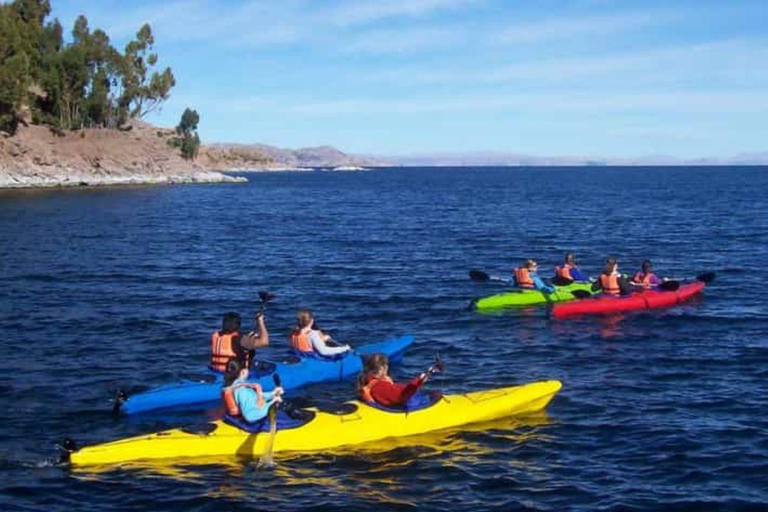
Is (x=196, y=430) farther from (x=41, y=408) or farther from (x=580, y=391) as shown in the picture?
(x=580, y=391)

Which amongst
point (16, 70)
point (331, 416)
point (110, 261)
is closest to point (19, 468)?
point (331, 416)

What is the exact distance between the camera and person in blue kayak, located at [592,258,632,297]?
23438 millimetres

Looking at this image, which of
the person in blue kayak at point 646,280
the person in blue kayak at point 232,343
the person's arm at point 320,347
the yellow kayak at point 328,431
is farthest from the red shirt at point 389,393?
the person in blue kayak at point 646,280

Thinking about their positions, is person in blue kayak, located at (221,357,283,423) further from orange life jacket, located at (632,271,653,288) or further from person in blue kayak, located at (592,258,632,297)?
orange life jacket, located at (632,271,653,288)

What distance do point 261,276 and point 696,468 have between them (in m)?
20.9

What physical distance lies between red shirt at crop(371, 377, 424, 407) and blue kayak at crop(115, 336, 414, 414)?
2873mm

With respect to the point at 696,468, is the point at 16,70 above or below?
above

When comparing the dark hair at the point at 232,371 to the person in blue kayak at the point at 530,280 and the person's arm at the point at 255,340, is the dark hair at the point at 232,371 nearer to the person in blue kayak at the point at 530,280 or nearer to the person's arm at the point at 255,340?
the person's arm at the point at 255,340

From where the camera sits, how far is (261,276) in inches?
1224

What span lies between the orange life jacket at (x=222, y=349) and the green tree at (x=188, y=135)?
11194 cm

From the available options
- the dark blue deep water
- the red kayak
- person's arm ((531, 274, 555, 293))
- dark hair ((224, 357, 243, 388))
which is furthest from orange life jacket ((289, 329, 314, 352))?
person's arm ((531, 274, 555, 293))

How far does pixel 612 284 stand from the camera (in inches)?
923

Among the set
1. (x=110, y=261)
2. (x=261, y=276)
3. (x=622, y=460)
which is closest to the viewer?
(x=622, y=460)

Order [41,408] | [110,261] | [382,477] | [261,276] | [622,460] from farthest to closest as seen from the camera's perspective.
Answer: [110,261]
[261,276]
[41,408]
[622,460]
[382,477]
